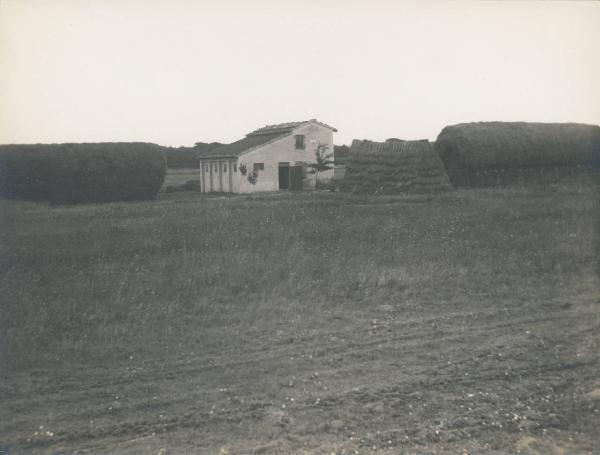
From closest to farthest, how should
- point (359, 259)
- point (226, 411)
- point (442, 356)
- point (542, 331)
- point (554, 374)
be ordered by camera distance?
point (226, 411), point (554, 374), point (442, 356), point (542, 331), point (359, 259)

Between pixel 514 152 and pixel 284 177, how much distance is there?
1461 cm

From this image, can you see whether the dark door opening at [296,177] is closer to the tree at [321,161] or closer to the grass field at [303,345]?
the tree at [321,161]

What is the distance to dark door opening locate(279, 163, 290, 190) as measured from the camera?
3588 centimetres

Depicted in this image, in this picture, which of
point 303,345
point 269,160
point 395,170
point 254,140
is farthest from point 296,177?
point 303,345

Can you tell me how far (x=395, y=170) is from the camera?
29.3 meters

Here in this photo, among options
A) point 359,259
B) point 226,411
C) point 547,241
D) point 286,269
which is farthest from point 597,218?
point 226,411

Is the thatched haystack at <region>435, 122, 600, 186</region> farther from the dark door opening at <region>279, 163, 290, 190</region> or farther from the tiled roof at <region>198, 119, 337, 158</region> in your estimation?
the dark door opening at <region>279, 163, 290, 190</region>

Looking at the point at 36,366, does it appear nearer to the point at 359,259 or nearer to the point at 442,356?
the point at 442,356

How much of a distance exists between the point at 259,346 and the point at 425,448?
8.71ft

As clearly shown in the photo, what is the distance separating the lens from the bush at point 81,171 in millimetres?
28250

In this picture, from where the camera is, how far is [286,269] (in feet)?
34.2

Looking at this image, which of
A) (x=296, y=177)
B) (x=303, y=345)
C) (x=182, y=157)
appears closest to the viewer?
(x=303, y=345)

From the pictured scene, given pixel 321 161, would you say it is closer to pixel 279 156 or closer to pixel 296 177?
pixel 296 177

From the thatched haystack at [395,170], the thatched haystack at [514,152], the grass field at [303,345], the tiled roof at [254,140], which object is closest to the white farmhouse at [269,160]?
the tiled roof at [254,140]
